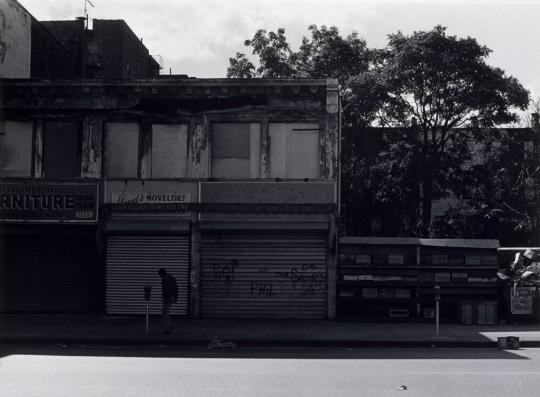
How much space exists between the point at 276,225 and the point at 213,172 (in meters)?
2.55

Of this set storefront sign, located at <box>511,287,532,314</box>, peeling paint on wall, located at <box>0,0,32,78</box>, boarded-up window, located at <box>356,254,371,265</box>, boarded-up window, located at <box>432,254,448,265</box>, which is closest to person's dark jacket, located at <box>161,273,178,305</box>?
boarded-up window, located at <box>356,254,371,265</box>

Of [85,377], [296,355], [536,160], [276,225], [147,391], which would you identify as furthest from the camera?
[536,160]

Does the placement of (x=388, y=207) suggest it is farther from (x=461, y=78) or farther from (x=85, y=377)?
(x=85, y=377)

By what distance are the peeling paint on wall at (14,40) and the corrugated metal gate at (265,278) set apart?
369 inches

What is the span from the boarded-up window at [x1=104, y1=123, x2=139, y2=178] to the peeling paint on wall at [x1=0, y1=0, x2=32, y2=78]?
15.7 ft

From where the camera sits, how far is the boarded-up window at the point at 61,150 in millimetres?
21641

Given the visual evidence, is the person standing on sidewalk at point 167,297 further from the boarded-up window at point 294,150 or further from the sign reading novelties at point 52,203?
the boarded-up window at point 294,150

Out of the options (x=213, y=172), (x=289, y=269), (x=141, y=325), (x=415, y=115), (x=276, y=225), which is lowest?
(x=141, y=325)

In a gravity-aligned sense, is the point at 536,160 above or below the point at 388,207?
above

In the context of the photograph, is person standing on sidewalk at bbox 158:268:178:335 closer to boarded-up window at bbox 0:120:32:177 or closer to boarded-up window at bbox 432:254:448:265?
boarded-up window at bbox 0:120:32:177

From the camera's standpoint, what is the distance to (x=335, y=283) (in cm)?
2081

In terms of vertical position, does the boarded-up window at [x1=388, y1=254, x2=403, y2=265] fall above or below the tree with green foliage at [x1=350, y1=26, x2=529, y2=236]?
below

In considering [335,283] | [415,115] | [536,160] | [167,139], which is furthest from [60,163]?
[536,160]

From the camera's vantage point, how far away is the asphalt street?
995cm
